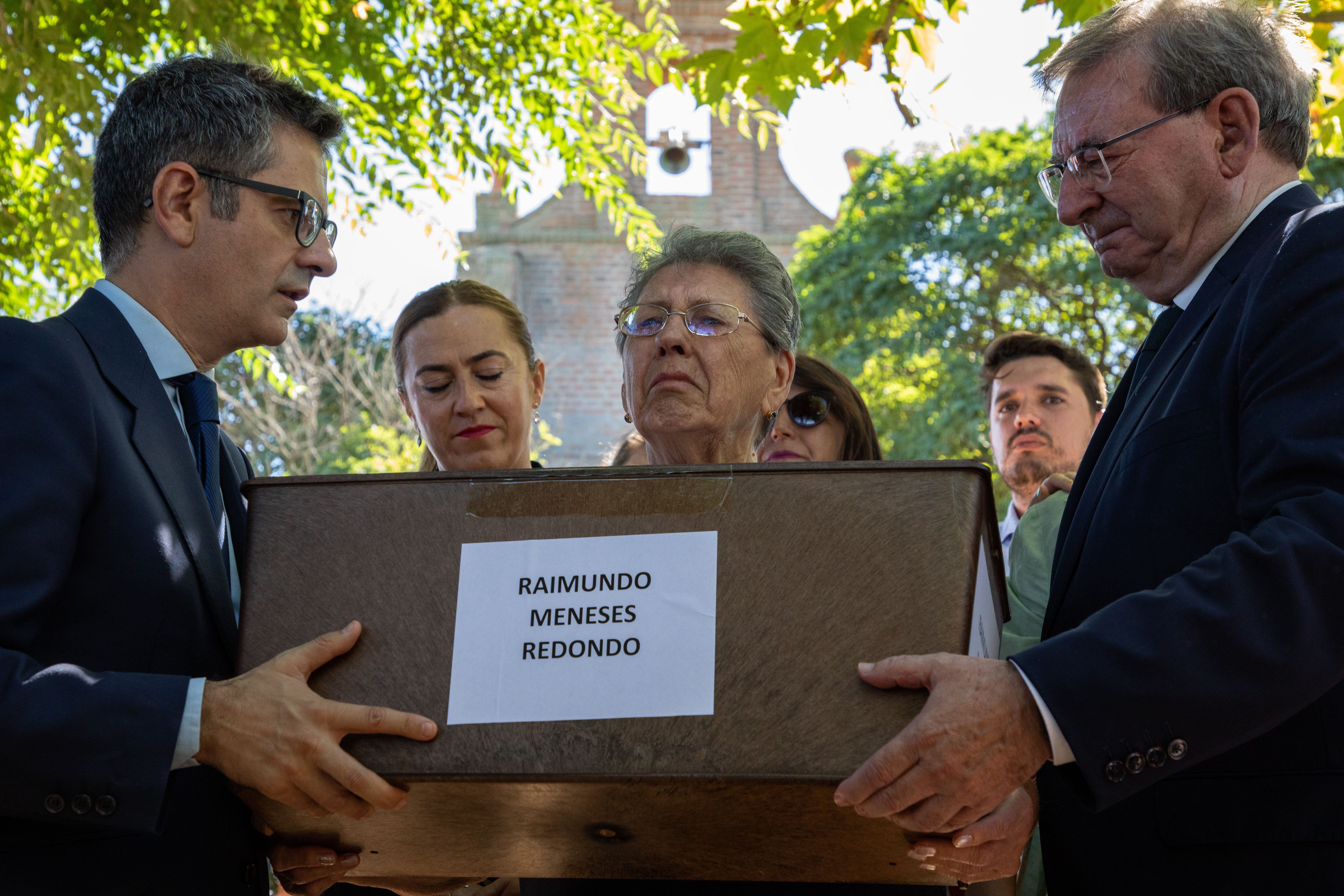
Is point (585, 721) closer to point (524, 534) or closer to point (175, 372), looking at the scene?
point (524, 534)

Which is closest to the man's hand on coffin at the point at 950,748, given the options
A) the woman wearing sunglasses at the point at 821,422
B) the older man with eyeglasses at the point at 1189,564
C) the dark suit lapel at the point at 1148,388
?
the older man with eyeglasses at the point at 1189,564

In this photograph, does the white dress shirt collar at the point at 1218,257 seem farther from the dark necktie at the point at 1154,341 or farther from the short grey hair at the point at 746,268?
the short grey hair at the point at 746,268

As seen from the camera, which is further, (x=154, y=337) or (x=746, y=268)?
(x=746, y=268)

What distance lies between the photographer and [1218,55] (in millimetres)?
2217

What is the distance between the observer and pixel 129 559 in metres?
1.83

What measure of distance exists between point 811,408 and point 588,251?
20.1 m

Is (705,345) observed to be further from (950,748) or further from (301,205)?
(950,748)

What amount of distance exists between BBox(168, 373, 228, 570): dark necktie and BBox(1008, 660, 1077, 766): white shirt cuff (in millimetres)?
1329

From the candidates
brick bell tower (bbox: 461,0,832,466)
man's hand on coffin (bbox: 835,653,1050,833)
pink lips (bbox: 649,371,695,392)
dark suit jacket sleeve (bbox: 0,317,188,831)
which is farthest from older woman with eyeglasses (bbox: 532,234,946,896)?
brick bell tower (bbox: 461,0,832,466)

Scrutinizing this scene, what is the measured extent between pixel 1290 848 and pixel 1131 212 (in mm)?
1148

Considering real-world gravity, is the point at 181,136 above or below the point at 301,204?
above

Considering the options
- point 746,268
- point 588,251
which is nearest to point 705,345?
point 746,268

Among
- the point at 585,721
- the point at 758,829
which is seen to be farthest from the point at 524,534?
the point at 758,829

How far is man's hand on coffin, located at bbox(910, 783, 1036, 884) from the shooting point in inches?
65.5
